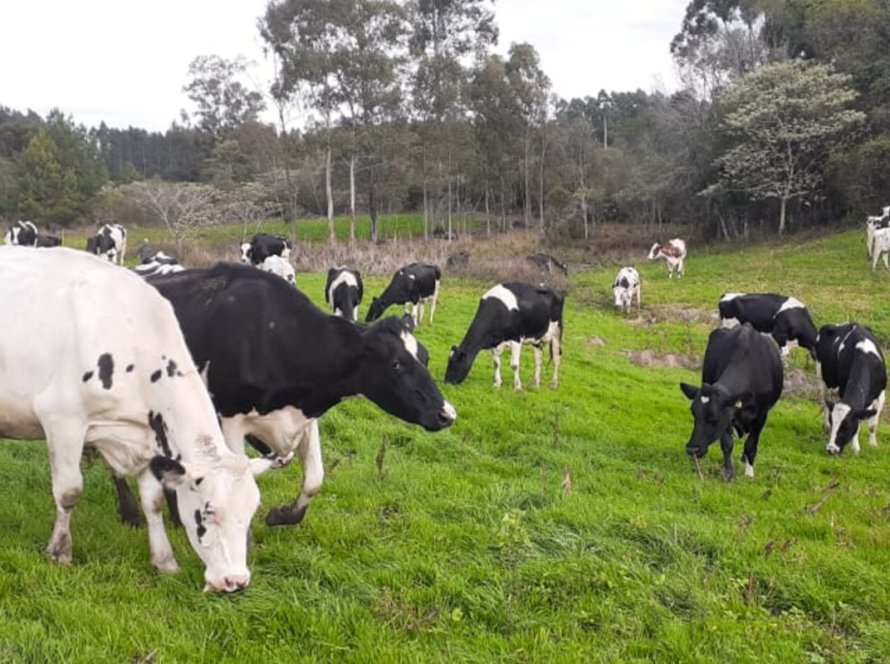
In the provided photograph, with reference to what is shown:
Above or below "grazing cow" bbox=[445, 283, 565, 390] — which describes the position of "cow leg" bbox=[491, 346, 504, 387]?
below

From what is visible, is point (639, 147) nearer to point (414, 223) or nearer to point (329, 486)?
point (414, 223)

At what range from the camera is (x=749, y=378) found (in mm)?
9086

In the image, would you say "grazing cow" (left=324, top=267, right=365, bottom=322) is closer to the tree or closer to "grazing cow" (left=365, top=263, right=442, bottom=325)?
"grazing cow" (left=365, top=263, right=442, bottom=325)

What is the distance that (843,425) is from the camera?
32.7 ft

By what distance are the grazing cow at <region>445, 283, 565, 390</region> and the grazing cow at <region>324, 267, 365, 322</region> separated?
190 inches

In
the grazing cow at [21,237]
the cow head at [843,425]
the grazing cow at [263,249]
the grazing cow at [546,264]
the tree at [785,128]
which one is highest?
the tree at [785,128]

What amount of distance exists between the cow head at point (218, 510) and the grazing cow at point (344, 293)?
12258 millimetres

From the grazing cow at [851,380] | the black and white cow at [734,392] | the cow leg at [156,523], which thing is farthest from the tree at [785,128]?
the cow leg at [156,523]

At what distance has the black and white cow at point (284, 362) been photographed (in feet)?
17.6

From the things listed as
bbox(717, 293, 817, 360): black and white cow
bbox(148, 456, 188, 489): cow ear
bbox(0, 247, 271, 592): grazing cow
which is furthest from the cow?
bbox(148, 456, 188, 489): cow ear

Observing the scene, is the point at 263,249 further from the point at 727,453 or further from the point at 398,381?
the point at 398,381

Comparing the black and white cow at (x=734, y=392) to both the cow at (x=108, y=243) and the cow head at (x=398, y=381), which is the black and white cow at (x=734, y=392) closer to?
the cow head at (x=398, y=381)

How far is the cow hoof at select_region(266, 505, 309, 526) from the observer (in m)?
5.52

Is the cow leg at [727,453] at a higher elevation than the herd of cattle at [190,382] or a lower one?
lower
